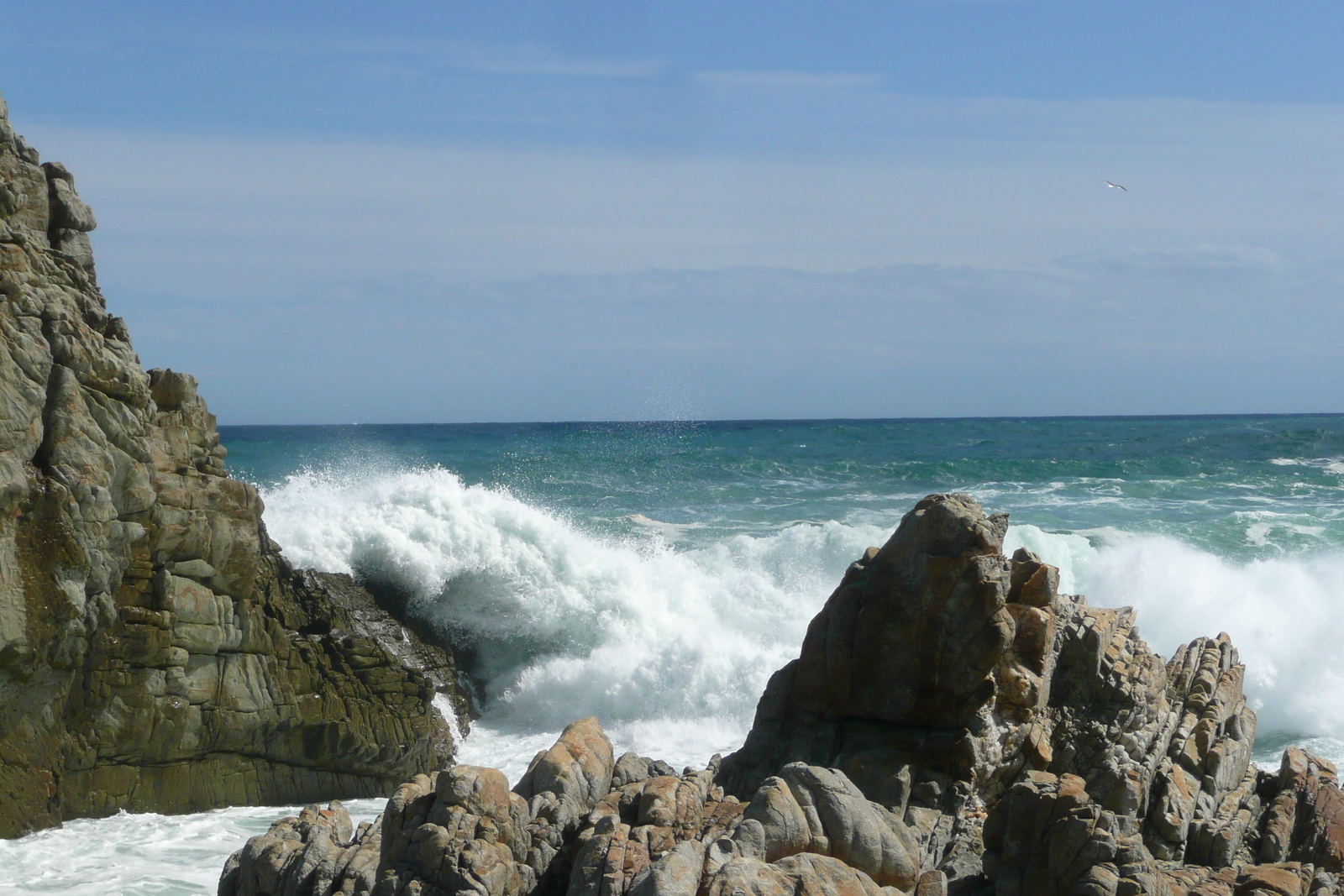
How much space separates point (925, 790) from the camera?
26.1 feet

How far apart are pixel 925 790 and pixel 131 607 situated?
7768mm

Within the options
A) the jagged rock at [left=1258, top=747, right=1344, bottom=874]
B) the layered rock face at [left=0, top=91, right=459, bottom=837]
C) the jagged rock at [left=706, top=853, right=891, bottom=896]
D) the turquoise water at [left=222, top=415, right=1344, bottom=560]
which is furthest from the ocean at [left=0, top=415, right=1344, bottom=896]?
the jagged rock at [left=706, top=853, right=891, bottom=896]

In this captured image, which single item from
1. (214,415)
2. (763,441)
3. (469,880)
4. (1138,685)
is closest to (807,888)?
(469,880)

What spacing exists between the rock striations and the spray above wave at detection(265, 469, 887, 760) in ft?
21.2

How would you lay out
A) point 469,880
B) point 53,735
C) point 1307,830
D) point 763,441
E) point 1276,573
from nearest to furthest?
point 469,880 → point 1307,830 → point 53,735 → point 1276,573 → point 763,441

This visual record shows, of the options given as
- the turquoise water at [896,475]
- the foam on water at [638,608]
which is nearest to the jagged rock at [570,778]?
the foam on water at [638,608]

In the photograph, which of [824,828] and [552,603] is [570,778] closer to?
[824,828]

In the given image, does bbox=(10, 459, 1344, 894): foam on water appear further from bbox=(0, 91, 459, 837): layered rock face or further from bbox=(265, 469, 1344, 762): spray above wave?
bbox=(0, 91, 459, 837): layered rock face

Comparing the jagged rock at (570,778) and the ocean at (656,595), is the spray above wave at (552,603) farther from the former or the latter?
the jagged rock at (570,778)

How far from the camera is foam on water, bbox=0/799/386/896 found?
31.0 feet

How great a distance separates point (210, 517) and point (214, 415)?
1.38 metres

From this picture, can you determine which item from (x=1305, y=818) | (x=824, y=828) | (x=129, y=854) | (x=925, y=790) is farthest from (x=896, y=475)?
(x=824, y=828)

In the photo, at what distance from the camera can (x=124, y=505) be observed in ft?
35.5

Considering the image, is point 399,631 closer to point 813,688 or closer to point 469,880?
point 813,688
